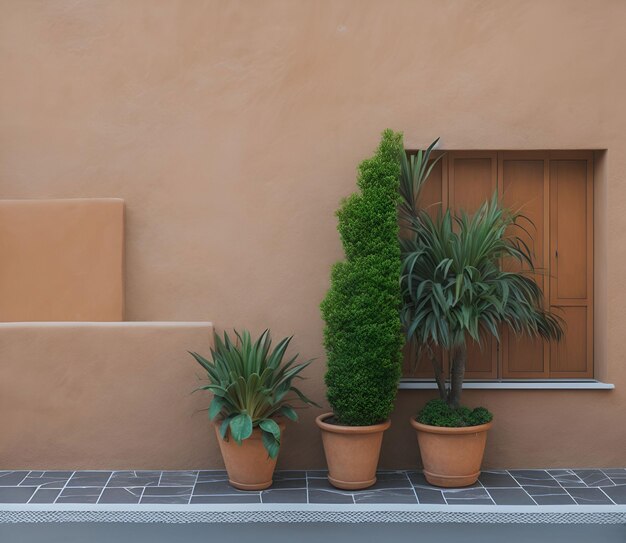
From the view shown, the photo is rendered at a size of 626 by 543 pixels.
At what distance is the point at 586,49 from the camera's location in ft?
23.5

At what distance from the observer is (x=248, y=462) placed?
6465mm

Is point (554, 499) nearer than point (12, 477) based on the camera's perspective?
Yes

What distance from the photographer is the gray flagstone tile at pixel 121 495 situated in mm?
6230

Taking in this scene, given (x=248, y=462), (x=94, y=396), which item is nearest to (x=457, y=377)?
(x=248, y=462)

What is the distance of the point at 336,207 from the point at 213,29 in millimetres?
1922

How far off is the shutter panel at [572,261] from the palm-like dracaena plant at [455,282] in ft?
1.37

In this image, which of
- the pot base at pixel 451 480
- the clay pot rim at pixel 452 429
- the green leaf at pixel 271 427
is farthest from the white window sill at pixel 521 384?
the green leaf at pixel 271 427

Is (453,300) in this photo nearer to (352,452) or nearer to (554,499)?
(352,452)

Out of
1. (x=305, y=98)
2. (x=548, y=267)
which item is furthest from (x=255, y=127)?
(x=548, y=267)

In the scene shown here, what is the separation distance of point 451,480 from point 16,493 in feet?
11.4

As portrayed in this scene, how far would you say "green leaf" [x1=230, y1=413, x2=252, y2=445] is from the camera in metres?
6.25

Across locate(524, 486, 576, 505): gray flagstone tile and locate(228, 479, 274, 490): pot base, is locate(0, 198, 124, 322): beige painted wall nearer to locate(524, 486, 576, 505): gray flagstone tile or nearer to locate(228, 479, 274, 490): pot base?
locate(228, 479, 274, 490): pot base

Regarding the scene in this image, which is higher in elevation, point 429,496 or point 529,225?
point 529,225

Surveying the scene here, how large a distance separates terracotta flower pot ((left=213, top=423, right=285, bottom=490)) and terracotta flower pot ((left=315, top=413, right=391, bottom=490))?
1.57 ft
